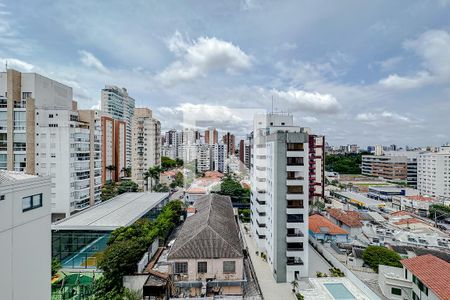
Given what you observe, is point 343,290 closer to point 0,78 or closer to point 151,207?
point 151,207

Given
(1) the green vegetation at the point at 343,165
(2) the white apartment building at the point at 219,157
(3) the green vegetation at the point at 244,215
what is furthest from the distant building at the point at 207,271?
(1) the green vegetation at the point at 343,165

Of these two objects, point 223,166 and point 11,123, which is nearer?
point 11,123

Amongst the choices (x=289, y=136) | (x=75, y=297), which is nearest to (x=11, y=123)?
(x=75, y=297)

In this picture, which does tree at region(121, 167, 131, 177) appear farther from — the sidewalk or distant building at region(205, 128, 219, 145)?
the sidewalk

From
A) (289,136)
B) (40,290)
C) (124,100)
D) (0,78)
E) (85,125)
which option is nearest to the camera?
(40,290)

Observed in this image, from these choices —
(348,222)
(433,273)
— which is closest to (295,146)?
(433,273)

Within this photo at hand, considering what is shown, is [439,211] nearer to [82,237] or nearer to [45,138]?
[82,237]

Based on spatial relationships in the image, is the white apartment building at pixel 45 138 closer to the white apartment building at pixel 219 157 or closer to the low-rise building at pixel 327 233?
the low-rise building at pixel 327 233

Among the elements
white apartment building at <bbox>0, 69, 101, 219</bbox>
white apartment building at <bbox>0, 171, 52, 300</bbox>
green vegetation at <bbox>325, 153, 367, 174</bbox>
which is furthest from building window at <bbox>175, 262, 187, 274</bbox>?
green vegetation at <bbox>325, 153, 367, 174</bbox>
